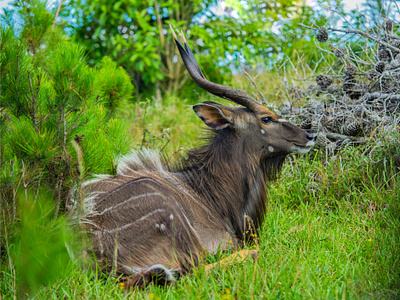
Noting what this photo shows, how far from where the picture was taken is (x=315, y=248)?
3.48m

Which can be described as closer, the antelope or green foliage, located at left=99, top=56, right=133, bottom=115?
the antelope

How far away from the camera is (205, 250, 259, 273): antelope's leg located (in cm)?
311

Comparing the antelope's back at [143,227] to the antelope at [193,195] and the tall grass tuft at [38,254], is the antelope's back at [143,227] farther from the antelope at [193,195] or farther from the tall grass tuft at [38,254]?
the tall grass tuft at [38,254]

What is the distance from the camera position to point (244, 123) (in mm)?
3781

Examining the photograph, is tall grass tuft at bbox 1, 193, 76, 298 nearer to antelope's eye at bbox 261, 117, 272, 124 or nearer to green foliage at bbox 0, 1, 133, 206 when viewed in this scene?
green foliage at bbox 0, 1, 133, 206

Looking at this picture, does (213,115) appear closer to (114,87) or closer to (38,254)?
(114,87)

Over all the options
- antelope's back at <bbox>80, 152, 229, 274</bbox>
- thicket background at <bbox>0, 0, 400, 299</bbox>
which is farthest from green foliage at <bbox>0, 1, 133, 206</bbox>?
antelope's back at <bbox>80, 152, 229, 274</bbox>

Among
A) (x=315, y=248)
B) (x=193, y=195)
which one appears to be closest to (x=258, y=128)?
(x=193, y=195)

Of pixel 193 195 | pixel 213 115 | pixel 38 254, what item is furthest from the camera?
pixel 213 115

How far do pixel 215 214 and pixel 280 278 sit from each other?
3.20ft

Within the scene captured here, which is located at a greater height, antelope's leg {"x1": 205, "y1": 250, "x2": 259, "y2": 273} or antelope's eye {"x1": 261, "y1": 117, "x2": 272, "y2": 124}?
antelope's eye {"x1": 261, "y1": 117, "x2": 272, "y2": 124}

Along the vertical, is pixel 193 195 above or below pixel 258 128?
below

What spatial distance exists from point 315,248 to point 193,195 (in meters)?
1.09

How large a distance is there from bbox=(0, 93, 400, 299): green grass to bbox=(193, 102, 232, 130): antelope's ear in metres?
1.03
